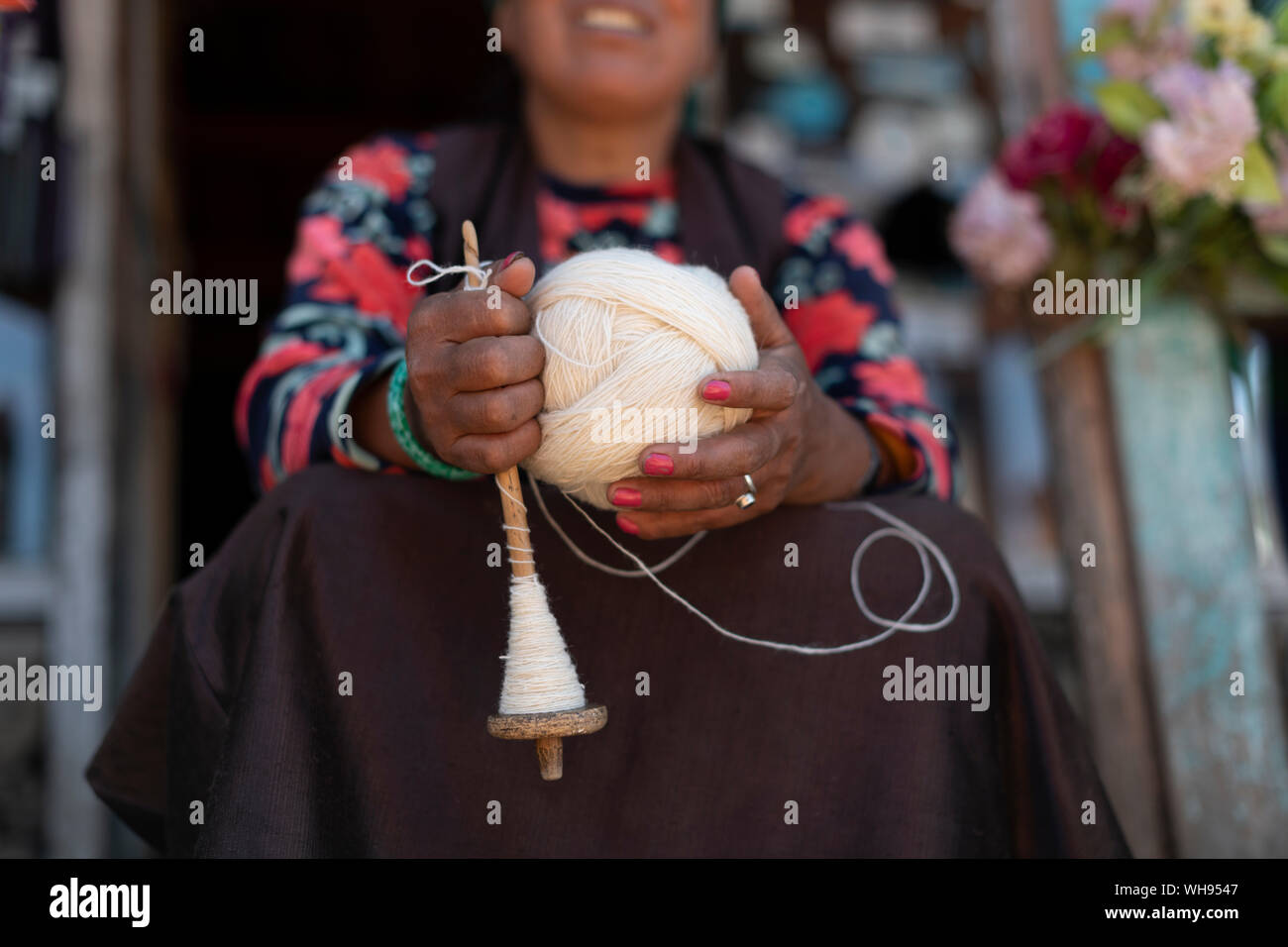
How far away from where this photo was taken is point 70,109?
7.11ft

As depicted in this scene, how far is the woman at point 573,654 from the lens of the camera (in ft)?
3.25

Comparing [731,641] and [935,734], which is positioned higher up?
[731,641]

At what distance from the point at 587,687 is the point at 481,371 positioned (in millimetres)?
332

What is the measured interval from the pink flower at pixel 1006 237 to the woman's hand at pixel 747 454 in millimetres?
870

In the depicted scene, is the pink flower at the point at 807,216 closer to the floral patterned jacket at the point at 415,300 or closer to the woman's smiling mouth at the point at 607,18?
the floral patterned jacket at the point at 415,300

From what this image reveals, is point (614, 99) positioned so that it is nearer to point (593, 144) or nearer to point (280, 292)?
point (593, 144)

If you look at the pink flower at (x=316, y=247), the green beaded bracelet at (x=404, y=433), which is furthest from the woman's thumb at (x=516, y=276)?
the pink flower at (x=316, y=247)

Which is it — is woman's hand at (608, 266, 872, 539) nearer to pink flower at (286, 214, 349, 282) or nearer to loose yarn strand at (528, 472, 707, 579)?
loose yarn strand at (528, 472, 707, 579)

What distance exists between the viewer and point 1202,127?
5.21 ft
